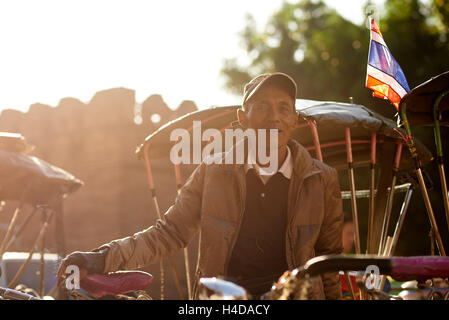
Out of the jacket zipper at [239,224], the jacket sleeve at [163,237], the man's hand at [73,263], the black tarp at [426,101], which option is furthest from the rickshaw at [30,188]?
the man's hand at [73,263]

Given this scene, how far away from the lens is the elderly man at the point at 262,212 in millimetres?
2711

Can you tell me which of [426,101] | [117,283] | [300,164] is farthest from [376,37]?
[117,283]

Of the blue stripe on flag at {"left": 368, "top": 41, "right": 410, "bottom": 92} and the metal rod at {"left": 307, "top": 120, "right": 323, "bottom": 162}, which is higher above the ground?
the blue stripe on flag at {"left": 368, "top": 41, "right": 410, "bottom": 92}

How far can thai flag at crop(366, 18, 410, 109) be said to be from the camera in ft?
13.0

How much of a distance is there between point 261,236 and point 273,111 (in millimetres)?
565

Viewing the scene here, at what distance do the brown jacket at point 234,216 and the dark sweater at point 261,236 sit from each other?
0.17ft

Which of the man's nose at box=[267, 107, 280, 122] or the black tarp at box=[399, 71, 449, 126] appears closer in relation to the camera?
the man's nose at box=[267, 107, 280, 122]

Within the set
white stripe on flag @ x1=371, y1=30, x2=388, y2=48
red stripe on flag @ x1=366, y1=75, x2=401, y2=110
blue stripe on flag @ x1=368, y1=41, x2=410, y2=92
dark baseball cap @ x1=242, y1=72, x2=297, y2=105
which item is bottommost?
dark baseball cap @ x1=242, y1=72, x2=297, y2=105

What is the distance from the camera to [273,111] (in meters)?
2.70

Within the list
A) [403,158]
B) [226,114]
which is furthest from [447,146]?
[226,114]

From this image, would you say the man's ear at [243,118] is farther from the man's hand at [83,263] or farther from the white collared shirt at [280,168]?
the man's hand at [83,263]

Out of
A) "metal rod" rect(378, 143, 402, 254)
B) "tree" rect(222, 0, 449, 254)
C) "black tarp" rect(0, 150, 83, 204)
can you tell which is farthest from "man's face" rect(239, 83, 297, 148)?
"tree" rect(222, 0, 449, 254)

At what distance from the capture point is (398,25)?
20.7 metres

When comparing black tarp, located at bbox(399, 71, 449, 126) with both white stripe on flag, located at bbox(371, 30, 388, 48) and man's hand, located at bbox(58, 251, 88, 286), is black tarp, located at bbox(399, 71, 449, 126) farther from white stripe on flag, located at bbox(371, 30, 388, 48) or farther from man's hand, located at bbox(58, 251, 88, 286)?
man's hand, located at bbox(58, 251, 88, 286)
